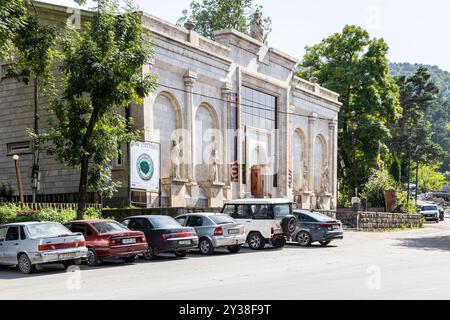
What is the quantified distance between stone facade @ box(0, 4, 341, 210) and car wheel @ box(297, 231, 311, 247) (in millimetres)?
8376

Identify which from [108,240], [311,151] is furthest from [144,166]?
[311,151]

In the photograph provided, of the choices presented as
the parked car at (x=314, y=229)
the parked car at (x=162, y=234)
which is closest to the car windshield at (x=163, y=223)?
the parked car at (x=162, y=234)

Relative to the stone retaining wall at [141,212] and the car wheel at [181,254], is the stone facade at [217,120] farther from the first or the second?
the car wheel at [181,254]

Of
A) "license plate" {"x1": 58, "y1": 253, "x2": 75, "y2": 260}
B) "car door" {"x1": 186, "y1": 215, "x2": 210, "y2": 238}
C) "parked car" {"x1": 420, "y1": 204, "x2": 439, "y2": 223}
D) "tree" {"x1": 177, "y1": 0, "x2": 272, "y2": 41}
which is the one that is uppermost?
"tree" {"x1": 177, "y1": 0, "x2": 272, "y2": 41}

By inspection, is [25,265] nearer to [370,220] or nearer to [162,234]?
[162,234]

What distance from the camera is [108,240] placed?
17344 mm

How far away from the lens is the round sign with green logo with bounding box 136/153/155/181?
27.3m

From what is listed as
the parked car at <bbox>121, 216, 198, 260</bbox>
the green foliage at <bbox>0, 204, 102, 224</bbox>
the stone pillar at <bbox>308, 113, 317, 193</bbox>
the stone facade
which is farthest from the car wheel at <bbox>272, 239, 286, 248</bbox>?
the stone pillar at <bbox>308, 113, 317, 193</bbox>

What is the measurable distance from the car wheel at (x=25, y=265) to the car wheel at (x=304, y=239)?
40.0 feet

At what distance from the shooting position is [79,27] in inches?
1202

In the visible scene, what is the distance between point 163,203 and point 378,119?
2995 cm

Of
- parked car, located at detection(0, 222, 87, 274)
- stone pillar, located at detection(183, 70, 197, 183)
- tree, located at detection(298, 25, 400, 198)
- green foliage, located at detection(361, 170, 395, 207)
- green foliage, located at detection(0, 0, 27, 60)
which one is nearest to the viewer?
parked car, located at detection(0, 222, 87, 274)

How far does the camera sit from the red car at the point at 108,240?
1733cm

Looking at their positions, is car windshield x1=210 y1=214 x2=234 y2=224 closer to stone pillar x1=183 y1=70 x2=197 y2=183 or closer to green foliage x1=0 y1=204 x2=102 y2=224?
green foliage x1=0 y1=204 x2=102 y2=224
